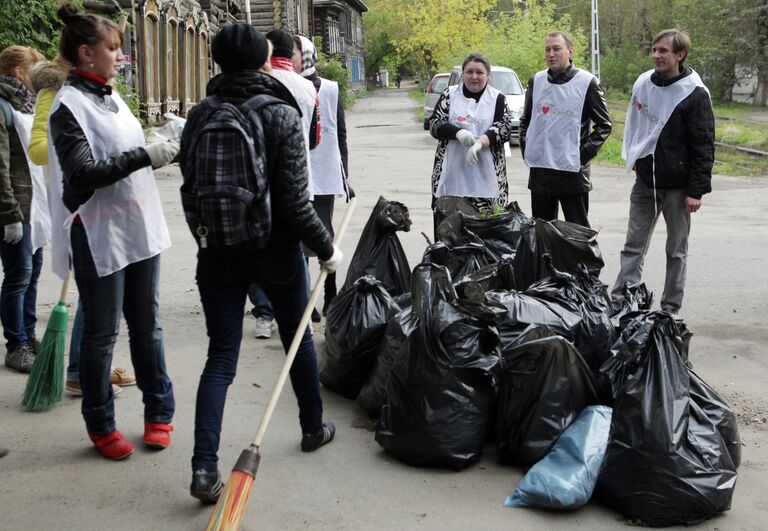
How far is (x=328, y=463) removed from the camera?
138 inches

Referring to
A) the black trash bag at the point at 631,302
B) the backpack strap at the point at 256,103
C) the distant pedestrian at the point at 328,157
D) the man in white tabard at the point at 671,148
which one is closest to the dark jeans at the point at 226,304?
the backpack strap at the point at 256,103

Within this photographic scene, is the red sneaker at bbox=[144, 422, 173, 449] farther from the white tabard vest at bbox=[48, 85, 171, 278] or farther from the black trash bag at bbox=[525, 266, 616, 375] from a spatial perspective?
the black trash bag at bbox=[525, 266, 616, 375]

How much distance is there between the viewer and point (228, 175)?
2854 mm

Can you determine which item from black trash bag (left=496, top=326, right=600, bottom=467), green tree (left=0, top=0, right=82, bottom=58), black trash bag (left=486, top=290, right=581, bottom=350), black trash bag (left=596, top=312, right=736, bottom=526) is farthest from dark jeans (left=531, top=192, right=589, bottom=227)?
green tree (left=0, top=0, right=82, bottom=58)

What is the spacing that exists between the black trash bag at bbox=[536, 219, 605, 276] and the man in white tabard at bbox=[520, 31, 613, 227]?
1032 millimetres

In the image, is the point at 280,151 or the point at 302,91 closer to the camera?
the point at 280,151

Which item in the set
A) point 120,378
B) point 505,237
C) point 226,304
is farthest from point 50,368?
point 505,237

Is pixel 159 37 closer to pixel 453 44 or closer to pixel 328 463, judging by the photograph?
pixel 328 463

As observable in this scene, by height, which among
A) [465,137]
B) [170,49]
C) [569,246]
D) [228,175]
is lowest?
[569,246]

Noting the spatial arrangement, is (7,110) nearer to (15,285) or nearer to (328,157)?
(15,285)

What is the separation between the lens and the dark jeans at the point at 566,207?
19.3 ft

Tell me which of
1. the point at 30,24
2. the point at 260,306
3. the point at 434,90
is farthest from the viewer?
the point at 434,90

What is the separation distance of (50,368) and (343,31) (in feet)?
179

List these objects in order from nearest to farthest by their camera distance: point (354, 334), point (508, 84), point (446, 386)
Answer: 1. point (446, 386)
2. point (354, 334)
3. point (508, 84)
